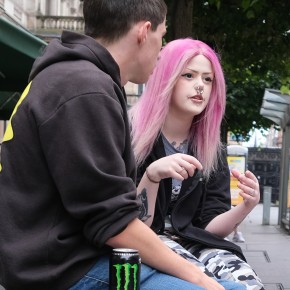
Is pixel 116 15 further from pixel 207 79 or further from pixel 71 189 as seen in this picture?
pixel 207 79

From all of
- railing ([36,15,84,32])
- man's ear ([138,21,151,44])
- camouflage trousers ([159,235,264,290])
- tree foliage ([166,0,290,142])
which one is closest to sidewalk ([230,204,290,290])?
tree foliage ([166,0,290,142])

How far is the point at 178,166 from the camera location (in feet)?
7.53

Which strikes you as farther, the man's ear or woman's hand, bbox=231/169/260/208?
woman's hand, bbox=231/169/260/208

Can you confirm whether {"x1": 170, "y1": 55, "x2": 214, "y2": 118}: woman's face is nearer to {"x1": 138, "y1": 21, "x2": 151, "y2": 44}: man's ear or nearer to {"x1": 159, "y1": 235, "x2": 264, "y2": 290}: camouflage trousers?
{"x1": 159, "y1": 235, "x2": 264, "y2": 290}: camouflage trousers

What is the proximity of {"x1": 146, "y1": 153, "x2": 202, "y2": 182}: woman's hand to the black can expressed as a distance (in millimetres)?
514

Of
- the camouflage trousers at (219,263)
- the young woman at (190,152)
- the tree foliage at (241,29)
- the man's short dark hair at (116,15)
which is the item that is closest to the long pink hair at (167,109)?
the young woman at (190,152)

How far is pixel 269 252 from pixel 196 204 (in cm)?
746

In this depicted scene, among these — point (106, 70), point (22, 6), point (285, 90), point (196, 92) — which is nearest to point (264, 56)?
point (285, 90)

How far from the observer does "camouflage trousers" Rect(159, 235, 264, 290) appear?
249cm

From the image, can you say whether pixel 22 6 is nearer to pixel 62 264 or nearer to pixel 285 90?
pixel 285 90

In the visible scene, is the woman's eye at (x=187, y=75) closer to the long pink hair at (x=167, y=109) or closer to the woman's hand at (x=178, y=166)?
the long pink hair at (x=167, y=109)

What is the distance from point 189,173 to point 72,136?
556mm

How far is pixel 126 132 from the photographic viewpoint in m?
1.98

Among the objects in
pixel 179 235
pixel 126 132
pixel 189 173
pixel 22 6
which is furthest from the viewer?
pixel 22 6
